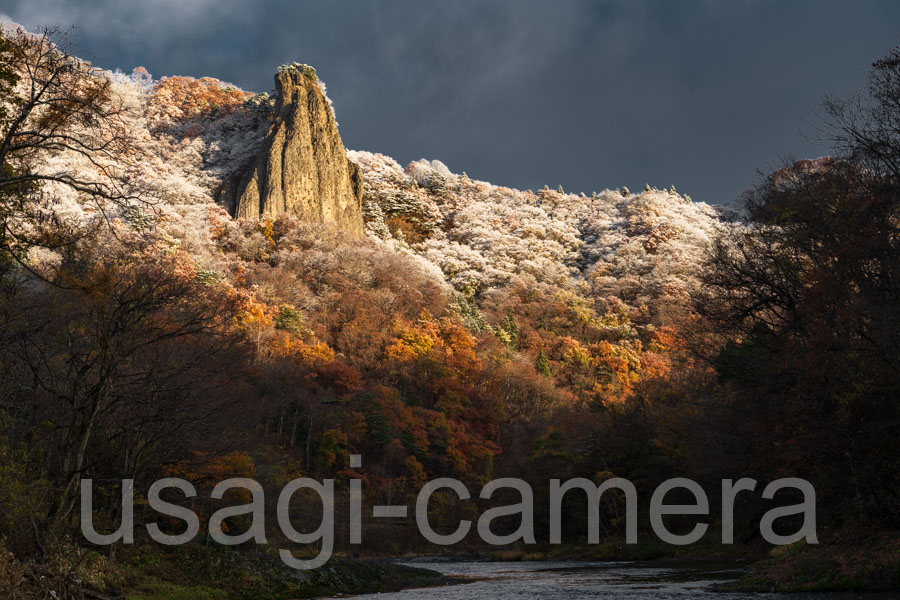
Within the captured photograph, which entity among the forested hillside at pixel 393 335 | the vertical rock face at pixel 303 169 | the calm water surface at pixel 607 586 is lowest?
the calm water surface at pixel 607 586

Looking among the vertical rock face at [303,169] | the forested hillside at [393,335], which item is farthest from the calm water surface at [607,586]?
the vertical rock face at [303,169]

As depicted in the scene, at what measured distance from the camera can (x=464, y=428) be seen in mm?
59375

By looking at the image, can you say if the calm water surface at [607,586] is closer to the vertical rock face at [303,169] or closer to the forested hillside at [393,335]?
the forested hillside at [393,335]

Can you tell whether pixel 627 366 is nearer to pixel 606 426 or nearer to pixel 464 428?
pixel 464 428

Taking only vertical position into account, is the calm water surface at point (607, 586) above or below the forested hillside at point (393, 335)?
below

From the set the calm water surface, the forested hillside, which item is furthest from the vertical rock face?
the calm water surface

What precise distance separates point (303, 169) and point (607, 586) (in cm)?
8662

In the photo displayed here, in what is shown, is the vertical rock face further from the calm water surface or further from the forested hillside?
the calm water surface

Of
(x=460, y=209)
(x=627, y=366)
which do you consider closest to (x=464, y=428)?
(x=627, y=366)

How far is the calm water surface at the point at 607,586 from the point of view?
17.4m

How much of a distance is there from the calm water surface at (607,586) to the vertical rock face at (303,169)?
73.4m

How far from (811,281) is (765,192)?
541cm

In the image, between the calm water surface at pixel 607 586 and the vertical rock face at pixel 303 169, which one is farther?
the vertical rock face at pixel 303 169

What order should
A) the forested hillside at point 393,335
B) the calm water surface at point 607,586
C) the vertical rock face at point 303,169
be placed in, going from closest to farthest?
the forested hillside at point 393,335 < the calm water surface at point 607,586 < the vertical rock face at point 303,169
